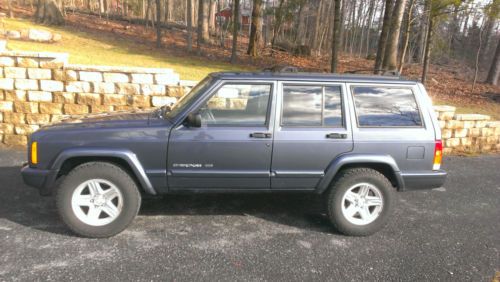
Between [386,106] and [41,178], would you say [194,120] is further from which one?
[386,106]

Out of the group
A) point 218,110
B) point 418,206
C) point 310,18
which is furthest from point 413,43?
point 218,110

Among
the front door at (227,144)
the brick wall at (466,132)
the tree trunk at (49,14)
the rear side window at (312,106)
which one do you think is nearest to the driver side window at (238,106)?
the front door at (227,144)

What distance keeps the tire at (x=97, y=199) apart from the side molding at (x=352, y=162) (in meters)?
1.98

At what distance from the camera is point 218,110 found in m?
3.96

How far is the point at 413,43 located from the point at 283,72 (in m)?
23.6

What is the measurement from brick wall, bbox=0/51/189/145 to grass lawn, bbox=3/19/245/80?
3.92 meters

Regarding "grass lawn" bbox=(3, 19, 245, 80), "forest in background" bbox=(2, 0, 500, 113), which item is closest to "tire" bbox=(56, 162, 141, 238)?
"forest in background" bbox=(2, 0, 500, 113)

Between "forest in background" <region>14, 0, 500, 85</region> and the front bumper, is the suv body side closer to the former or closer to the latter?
the front bumper

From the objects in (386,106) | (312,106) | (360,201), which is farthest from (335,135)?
(360,201)

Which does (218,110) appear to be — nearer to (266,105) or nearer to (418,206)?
(266,105)

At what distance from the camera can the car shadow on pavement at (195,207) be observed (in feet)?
13.7

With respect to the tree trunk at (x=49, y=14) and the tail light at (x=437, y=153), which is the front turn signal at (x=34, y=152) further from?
the tree trunk at (x=49, y=14)

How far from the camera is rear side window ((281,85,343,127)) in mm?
3965

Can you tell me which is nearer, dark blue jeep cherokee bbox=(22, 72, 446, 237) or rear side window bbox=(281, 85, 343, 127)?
dark blue jeep cherokee bbox=(22, 72, 446, 237)
